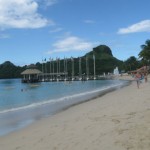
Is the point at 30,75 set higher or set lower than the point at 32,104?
higher

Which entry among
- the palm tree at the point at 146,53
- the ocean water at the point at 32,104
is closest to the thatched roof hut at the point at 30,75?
the palm tree at the point at 146,53

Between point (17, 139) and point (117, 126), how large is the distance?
3026 mm

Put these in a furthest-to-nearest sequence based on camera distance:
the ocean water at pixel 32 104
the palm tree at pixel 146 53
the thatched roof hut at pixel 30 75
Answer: the thatched roof hut at pixel 30 75 < the palm tree at pixel 146 53 < the ocean water at pixel 32 104

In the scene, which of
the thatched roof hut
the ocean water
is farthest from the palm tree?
the thatched roof hut

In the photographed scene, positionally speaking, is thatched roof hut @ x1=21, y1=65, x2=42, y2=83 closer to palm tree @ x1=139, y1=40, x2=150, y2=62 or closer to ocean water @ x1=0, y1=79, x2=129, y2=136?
palm tree @ x1=139, y1=40, x2=150, y2=62

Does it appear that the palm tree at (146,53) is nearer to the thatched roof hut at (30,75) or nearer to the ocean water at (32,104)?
the ocean water at (32,104)

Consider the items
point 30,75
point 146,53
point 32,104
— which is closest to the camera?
point 32,104

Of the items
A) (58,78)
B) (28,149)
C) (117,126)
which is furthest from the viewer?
(58,78)

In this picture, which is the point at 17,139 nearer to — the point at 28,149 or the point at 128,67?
the point at 28,149

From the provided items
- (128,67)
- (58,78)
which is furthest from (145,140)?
(128,67)

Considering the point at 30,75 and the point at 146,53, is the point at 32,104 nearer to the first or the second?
the point at 146,53

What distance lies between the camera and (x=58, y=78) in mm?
161250

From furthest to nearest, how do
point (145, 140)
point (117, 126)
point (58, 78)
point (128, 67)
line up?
point (128, 67) < point (58, 78) < point (117, 126) < point (145, 140)

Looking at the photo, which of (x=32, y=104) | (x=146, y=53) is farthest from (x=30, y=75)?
(x=32, y=104)
